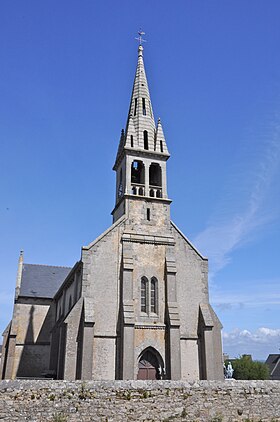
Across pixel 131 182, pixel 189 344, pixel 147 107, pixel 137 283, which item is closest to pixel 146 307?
pixel 137 283

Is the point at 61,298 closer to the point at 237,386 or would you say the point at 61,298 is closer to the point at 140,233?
the point at 140,233

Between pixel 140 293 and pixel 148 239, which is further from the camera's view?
pixel 148 239

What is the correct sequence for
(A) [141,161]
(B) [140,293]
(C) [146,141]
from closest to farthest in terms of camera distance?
(B) [140,293] < (A) [141,161] < (C) [146,141]

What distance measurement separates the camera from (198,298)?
88.9ft

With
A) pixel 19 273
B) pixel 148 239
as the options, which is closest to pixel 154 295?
pixel 148 239

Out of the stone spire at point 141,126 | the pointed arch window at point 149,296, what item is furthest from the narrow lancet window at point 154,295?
the stone spire at point 141,126

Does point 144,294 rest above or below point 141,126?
below

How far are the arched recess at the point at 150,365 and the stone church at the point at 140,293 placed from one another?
0.20 feet

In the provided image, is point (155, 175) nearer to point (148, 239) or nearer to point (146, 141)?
point (146, 141)

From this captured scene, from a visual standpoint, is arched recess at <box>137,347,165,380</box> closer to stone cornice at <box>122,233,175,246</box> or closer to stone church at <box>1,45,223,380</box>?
stone church at <box>1,45,223,380</box>

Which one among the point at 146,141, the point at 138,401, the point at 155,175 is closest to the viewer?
the point at 138,401

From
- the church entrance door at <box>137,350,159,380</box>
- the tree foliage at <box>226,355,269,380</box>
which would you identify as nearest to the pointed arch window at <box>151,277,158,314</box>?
the church entrance door at <box>137,350,159,380</box>

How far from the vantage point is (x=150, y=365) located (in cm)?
2489

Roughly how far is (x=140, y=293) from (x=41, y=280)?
23.3 meters
